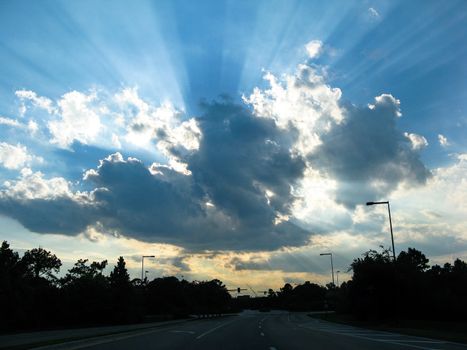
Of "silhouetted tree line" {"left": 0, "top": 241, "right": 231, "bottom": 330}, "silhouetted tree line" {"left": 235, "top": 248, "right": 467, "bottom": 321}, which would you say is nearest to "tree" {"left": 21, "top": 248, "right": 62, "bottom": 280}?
"silhouetted tree line" {"left": 0, "top": 241, "right": 231, "bottom": 330}

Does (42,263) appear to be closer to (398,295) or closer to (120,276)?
(120,276)

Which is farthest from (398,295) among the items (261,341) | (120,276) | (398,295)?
(120,276)

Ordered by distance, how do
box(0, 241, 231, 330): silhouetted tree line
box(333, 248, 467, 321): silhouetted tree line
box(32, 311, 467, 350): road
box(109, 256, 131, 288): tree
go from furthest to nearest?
1. box(109, 256, 131, 288): tree
2. box(0, 241, 231, 330): silhouetted tree line
3. box(333, 248, 467, 321): silhouetted tree line
4. box(32, 311, 467, 350): road

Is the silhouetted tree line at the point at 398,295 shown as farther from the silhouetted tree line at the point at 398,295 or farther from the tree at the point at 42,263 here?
the tree at the point at 42,263

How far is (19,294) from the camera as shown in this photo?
239 ft

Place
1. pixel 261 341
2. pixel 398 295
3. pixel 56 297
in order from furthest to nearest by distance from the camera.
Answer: pixel 56 297, pixel 398 295, pixel 261 341

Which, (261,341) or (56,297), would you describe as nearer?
(261,341)

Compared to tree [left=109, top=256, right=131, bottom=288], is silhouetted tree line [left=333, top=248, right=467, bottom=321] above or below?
below

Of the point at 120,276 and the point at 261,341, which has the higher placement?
the point at 120,276

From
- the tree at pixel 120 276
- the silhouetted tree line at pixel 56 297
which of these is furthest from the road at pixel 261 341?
the tree at pixel 120 276

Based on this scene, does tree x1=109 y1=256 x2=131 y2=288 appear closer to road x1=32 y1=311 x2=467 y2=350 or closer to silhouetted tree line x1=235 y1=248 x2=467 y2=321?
silhouetted tree line x1=235 y1=248 x2=467 y2=321

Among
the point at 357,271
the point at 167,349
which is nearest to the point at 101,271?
the point at 357,271

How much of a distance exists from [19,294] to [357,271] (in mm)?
49476

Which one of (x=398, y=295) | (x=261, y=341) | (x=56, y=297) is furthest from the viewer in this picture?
(x=56, y=297)
